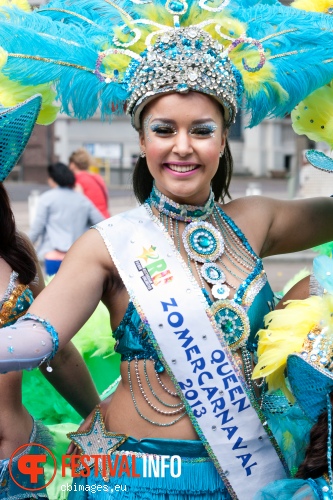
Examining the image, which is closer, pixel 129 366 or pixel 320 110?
pixel 129 366

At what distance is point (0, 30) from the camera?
2307mm

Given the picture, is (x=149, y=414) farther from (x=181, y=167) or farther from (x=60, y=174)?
(x=60, y=174)

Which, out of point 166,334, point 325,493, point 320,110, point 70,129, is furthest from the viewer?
point 70,129

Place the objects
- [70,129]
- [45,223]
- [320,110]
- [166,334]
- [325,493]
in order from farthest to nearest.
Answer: [70,129] < [45,223] < [320,110] < [166,334] < [325,493]

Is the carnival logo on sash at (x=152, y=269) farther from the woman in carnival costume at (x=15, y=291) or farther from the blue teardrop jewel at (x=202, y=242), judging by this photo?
the woman in carnival costume at (x=15, y=291)

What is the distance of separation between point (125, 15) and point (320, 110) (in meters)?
0.60

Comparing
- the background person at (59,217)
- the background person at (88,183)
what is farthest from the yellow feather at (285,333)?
the background person at (88,183)

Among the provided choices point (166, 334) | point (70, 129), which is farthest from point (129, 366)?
point (70, 129)

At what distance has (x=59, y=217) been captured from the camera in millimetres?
6754

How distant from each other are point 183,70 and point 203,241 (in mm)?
450

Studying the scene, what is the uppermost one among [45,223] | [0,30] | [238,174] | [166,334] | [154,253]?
[0,30]

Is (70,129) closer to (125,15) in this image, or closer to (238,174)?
(238,174)

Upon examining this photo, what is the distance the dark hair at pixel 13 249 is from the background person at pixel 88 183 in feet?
16.7

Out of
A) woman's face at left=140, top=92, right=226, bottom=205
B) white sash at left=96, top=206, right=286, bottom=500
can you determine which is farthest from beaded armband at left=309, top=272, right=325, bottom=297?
woman's face at left=140, top=92, right=226, bottom=205
